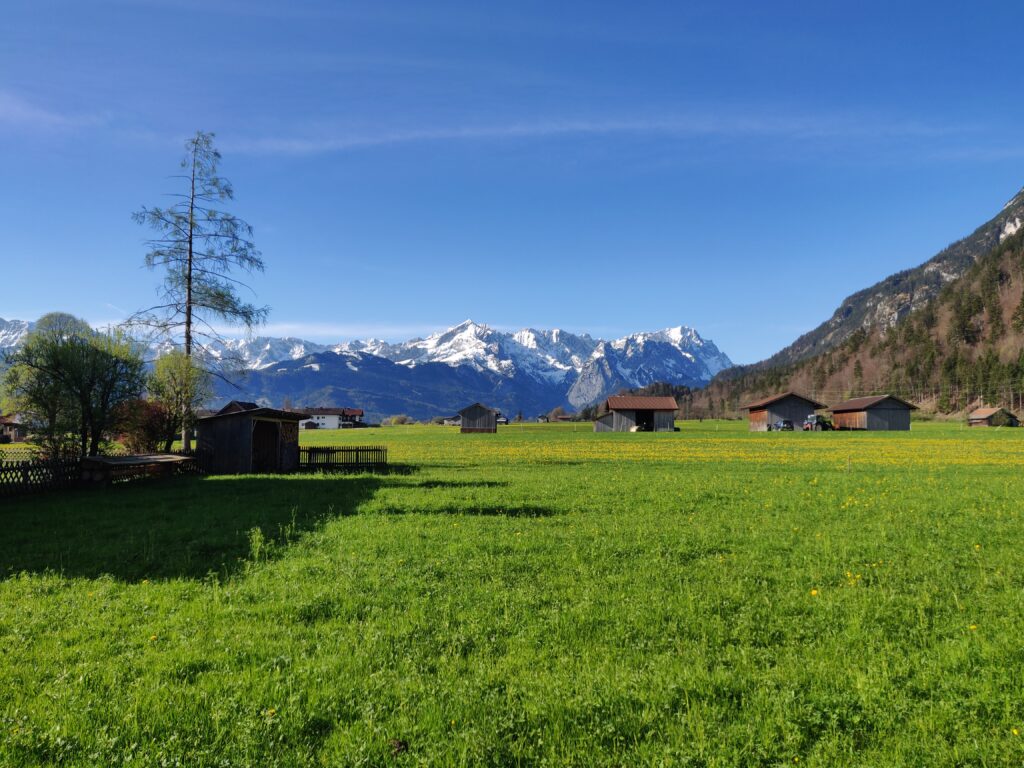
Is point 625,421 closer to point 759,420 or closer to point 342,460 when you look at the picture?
point 759,420

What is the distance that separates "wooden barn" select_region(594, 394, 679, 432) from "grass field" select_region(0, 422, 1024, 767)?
276 ft

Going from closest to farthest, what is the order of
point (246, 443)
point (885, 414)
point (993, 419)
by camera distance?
point (246, 443), point (885, 414), point (993, 419)

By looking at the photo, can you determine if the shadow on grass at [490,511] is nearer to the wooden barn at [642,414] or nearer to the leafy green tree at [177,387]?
the leafy green tree at [177,387]

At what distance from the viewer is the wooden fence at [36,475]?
70.2ft

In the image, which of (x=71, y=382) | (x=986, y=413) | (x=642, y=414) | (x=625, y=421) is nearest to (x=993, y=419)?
(x=986, y=413)

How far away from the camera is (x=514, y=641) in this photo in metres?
7.58

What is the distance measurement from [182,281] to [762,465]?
36895mm

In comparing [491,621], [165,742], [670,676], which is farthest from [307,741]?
[670,676]

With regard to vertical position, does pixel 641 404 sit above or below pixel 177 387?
below

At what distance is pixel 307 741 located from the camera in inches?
213

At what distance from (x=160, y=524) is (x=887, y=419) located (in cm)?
11446

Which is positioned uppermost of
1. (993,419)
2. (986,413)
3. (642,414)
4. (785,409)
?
(785,409)

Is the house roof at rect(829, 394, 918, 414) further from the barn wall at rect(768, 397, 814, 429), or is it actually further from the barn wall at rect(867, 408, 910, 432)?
the barn wall at rect(768, 397, 814, 429)

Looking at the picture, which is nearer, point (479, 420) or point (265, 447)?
point (265, 447)
